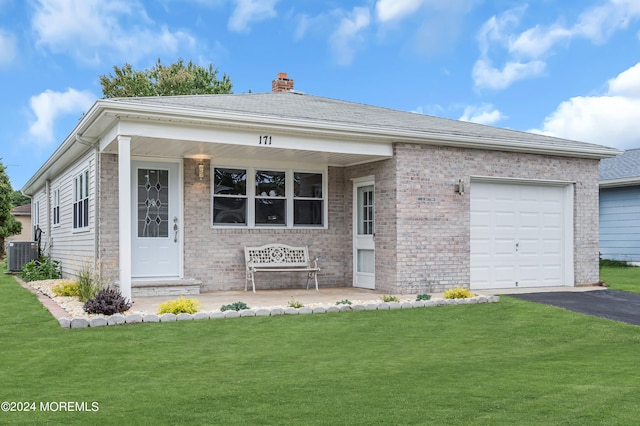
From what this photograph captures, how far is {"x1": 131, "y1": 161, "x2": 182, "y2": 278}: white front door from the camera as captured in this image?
12055mm

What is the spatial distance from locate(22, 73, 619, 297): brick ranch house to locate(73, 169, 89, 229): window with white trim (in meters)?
0.05

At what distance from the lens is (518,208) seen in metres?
13.3

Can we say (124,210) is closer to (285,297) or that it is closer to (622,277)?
(285,297)

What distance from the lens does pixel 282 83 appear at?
56.0 feet

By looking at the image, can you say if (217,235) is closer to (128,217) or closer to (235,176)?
(235,176)

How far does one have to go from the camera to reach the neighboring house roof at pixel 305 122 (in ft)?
32.6

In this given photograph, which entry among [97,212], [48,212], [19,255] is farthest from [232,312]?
[19,255]

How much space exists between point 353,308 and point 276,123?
3430mm

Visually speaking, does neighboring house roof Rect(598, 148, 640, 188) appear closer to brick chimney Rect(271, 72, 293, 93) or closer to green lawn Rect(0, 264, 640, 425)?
brick chimney Rect(271, 72, 293, 93)

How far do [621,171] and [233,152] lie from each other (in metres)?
14.9

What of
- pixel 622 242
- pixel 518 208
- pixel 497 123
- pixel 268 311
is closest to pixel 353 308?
pixel 268 311

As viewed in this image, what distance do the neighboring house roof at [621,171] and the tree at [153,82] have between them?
75.0 ft

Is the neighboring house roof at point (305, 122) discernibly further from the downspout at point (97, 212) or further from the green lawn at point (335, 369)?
the green lawn at point (335, 369)

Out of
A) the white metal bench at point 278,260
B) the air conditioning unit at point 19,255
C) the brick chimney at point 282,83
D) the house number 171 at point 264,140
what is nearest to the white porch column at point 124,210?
the house number 171 at point 264,140
